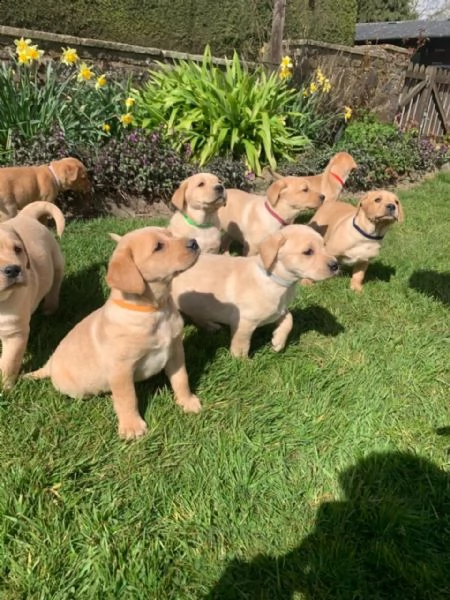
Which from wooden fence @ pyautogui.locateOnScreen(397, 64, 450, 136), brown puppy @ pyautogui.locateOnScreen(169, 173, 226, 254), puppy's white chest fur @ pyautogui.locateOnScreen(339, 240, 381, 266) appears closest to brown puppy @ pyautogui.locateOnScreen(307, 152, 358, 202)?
puppy's white chest fur @ pyautogui.locateOnScreen(339, 240, 381, 266)

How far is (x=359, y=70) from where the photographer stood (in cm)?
1127

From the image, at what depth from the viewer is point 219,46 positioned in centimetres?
1237

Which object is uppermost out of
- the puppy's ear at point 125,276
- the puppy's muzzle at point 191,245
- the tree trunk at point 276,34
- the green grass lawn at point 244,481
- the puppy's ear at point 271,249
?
the tree trunk at point 276,34

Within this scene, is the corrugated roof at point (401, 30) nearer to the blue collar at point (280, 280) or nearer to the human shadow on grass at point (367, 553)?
the blue collar at point (280, 280)

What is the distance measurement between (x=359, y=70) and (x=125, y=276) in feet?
36.7

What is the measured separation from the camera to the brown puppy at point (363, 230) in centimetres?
465

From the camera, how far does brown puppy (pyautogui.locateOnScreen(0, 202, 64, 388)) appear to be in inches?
105

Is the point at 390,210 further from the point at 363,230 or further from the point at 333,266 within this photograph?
the point at 333,266

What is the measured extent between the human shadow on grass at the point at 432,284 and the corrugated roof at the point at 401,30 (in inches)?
900

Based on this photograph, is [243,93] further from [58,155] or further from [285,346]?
[285,346]

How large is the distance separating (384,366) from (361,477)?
1.26 metres

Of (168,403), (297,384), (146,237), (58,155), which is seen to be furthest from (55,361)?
(58,155)

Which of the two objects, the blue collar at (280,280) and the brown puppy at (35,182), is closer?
the blue collar at (280,280)

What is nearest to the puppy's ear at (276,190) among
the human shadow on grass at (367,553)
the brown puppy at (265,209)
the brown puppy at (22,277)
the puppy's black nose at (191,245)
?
the brown puppy at (265,209)
